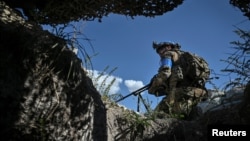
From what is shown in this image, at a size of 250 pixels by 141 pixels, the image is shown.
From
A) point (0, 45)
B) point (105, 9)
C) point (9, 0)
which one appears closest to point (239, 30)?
point (105, 9)

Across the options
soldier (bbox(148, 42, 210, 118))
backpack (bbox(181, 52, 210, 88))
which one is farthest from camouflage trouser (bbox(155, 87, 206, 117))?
backpack (bbox(181, 52, 210, 88))

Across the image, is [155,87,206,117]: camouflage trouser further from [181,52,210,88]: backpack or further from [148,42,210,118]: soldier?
[181,52,210,88]: backpack

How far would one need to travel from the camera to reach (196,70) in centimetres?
693

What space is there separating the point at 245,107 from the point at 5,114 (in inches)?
85.4

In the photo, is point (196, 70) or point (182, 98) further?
point (196, 70)

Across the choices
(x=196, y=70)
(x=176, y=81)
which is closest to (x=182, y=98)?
(x=176, y=81)

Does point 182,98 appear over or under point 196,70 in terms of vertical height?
under

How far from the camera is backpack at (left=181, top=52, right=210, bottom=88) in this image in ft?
22.7

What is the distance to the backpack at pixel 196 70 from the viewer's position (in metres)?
6.92

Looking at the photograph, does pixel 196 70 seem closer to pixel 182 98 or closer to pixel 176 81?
pixel 176 81

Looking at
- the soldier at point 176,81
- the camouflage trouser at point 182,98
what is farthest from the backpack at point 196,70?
the camouflage trouser at point 182,98

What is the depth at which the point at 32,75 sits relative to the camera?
9.21 ft

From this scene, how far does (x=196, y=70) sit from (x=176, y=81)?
1.47ft

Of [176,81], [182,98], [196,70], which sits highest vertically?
[196,70]
